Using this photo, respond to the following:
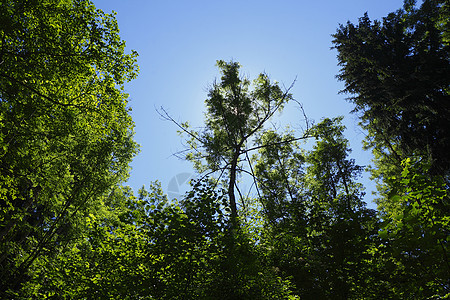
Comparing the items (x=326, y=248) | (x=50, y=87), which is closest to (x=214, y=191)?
(x=326, y=248)

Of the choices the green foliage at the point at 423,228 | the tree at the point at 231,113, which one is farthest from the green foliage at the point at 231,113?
the green foliage at the point at 423,228

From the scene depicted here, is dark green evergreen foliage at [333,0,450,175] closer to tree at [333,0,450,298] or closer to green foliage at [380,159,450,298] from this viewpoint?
tree at [333,0,450,298]

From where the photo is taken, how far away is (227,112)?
11.3 meters

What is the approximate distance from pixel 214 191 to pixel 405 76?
12392 millimetres

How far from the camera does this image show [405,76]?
12000 mm

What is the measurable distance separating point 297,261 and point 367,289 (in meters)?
1.34

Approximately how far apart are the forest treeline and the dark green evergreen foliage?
68mm

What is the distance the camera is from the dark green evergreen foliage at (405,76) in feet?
36.3

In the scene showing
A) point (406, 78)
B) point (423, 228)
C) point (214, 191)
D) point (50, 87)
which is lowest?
point (423, 228)

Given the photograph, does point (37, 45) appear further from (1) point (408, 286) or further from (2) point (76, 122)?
(1) point (408, 286)

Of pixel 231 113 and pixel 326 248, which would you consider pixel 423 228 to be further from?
pixel 231 113

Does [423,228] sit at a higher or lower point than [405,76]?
lower

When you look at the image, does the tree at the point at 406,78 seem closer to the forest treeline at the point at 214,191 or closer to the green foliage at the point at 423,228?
the forest treeline at the point at 214,191

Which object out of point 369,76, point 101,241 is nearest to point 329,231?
point 101,241
